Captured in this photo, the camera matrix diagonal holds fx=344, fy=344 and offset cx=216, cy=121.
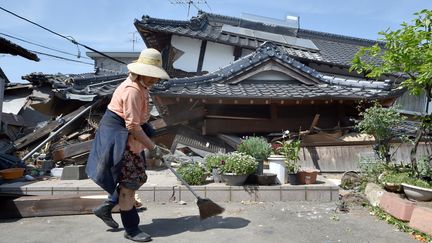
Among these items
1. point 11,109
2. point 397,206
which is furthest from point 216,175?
point 11,109

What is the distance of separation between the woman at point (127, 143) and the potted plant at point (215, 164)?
200cm

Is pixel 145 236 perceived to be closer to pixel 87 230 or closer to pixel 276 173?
pixel 87 230

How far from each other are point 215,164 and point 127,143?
231 centimetres

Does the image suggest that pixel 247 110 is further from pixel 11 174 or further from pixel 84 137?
pixel 11 174

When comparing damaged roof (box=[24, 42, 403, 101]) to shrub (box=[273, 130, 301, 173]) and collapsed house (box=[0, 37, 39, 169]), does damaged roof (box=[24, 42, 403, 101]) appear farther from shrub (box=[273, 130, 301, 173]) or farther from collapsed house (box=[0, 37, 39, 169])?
shrub (box=[273, 130, 301, 173])

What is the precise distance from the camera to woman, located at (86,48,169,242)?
3699 mm

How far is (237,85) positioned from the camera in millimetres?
9289

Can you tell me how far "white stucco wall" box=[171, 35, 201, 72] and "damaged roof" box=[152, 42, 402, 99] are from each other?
3885 millimetres

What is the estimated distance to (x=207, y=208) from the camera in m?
4.36

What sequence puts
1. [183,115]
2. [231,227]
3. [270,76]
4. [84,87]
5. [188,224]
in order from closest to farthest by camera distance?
1. [231,227]
2. [188,224]
3. [183,115]
4. [270,76]
5. [84,87]

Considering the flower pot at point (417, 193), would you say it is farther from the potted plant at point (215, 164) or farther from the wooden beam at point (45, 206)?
the wooden beam at point (45, 206)

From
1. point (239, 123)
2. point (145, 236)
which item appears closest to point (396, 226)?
point (145, 236)

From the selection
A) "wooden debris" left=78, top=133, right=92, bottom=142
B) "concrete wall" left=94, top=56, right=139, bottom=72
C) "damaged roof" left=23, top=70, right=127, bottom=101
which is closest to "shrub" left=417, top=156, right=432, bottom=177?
"wooden debris" left=78, top=133, right=92, bottom=142

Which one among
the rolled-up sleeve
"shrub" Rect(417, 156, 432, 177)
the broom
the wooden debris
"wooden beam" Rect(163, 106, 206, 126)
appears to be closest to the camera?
the rolled-up sleeve
